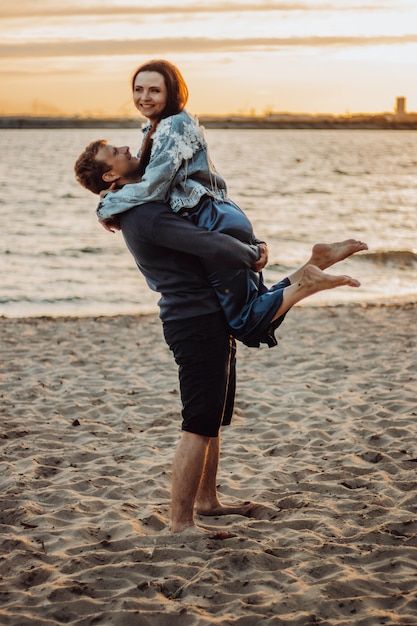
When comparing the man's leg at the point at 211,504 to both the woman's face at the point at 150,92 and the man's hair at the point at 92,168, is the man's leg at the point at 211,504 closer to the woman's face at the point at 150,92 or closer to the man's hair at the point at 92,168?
the man's hair at the point at 92,168

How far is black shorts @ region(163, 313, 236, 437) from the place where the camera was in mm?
3912

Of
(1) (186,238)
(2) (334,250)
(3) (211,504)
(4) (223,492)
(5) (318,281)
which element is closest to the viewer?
(1) (186,238)

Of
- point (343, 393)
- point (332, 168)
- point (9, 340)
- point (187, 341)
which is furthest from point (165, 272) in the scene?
point (332, 168)

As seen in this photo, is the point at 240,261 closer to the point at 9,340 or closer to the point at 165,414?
the point at 165,414

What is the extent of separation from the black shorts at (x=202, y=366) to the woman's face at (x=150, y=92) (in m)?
0.97

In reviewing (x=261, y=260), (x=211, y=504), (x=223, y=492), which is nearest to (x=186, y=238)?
(x=261, y=260)

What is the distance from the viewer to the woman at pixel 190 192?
364cm

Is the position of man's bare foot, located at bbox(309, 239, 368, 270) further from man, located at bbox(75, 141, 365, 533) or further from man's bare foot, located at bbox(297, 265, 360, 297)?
man's bare foot, located at bbox(297, 265, 360, 297)

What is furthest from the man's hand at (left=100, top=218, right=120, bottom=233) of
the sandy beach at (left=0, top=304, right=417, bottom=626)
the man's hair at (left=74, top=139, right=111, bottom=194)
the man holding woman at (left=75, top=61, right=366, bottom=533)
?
the sandy beach at (left=0, top=304, right=417, bottom=626)

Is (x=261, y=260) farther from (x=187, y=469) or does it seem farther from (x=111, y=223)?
(x=187, y=469)

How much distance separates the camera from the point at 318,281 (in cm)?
373

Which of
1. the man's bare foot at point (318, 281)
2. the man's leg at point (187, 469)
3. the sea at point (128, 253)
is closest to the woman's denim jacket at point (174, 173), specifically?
the man's bare foot at point (318, 281)

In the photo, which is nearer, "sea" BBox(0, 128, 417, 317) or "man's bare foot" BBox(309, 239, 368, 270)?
"man's bare foot" BBox(309, 239, 368, 270)

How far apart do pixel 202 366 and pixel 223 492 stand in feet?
4.68
